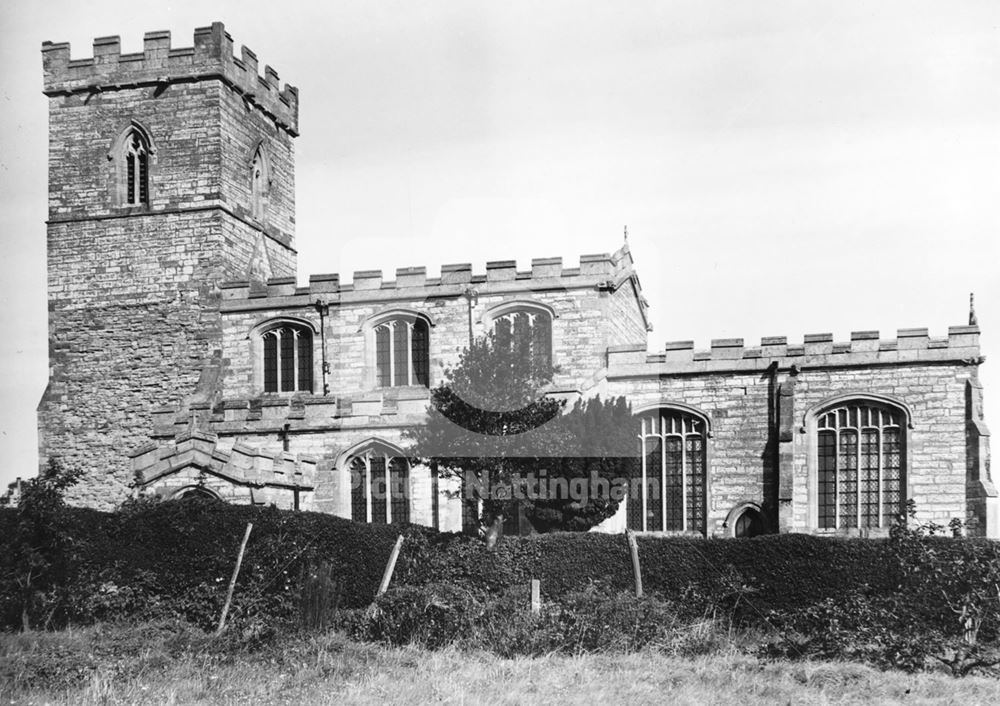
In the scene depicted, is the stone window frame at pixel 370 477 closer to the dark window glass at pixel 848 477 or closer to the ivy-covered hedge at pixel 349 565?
the ivy-covered hedge at pixel 349 565

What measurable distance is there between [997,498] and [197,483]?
54.4 feet

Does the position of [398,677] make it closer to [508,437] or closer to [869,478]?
[508,437]

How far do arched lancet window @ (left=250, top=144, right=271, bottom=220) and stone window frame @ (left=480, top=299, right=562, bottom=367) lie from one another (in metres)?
7.91

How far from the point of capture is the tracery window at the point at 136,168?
114ft

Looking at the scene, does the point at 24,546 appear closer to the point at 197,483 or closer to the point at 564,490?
the point at 197,483

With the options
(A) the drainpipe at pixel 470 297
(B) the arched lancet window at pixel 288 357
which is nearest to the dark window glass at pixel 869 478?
(A) the drainpipe at pixel 470 297

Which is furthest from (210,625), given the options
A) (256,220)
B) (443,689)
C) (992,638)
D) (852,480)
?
(256,220)

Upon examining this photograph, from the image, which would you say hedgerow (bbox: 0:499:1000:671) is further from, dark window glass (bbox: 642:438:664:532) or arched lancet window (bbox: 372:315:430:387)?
arched lancet window (bbox: 372:315:430:387)

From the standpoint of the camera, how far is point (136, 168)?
34.7 m

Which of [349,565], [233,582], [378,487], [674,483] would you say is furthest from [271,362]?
[233,582]

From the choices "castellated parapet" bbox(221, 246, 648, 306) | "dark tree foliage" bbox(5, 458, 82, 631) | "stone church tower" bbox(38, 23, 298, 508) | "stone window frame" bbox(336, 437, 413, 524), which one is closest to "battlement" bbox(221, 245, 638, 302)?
"castellated parapet" bbox(221, 246, 648, 306)

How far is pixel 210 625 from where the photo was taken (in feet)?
57.2

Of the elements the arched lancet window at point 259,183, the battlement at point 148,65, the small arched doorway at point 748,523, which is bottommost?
the small arched doorway at point 748,523

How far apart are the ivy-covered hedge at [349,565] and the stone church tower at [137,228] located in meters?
14.5
